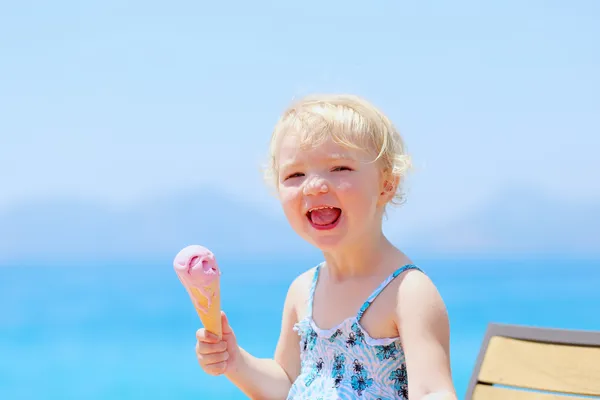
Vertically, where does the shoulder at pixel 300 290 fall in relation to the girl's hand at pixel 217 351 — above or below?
above

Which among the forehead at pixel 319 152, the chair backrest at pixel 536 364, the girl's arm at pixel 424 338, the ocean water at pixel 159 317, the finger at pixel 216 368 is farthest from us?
the ocean water at pixel 159 317

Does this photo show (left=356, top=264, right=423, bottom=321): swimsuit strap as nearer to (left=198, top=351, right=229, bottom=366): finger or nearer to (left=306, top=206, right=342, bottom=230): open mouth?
(left=306, top=206, right=342, bottom=230): open mouth

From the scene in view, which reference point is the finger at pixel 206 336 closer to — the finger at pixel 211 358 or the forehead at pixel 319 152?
the finger at pixel 211 358

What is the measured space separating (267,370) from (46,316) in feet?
43.4

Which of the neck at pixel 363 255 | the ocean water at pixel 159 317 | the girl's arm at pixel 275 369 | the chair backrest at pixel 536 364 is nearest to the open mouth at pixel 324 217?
the neck at pixel 363 255

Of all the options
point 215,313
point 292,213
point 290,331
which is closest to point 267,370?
point 290,331

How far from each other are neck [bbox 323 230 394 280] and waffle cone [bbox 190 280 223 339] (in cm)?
30

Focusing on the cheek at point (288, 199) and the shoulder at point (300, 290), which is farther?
the shoulder at point (300, 290)

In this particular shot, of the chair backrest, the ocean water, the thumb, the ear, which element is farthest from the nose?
the ocean water

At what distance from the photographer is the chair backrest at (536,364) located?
92.0 inches

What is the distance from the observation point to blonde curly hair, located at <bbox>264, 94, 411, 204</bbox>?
6.08 ft

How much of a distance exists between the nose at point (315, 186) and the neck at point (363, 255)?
0.17 meters

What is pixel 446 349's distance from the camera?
1.80 metres

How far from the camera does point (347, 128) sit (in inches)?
73.2
